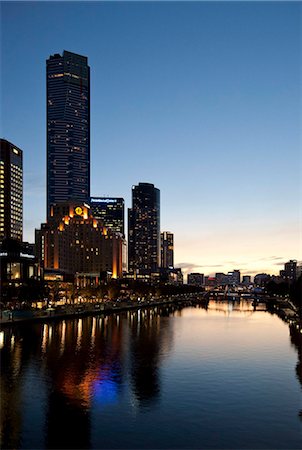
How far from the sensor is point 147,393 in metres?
44.3

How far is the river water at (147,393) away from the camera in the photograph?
32781 millimetres

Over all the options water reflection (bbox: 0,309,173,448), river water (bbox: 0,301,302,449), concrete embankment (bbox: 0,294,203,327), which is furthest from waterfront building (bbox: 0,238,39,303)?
river water (bbox: 0,301,302,449)

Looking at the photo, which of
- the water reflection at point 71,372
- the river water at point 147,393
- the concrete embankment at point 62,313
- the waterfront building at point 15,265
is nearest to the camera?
the river water at point 147,393

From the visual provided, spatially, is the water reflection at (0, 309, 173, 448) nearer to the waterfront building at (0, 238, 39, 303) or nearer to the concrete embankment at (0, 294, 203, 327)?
the concrete embankment at (0, 294, 203, 327)

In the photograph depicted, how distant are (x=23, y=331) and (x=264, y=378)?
45.1 metres

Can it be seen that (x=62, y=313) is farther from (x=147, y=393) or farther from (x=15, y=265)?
(x=147, y=393)

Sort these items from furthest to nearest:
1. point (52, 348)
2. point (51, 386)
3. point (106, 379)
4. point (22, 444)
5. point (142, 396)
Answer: point (52, 348) < point (106, 379) < point (51, 386) < point (142, 396) < point (22, 444)

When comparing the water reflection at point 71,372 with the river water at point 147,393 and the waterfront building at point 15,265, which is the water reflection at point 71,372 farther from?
the waterfront building at point 15,265

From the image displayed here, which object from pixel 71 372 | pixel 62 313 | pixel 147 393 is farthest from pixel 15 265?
pixel 147 393

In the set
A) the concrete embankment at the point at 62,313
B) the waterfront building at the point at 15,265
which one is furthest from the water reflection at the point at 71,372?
the waterfront building at the point at 15,265

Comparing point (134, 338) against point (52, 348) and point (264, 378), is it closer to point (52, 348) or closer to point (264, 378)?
point (52, 348)

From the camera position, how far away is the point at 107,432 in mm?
33500

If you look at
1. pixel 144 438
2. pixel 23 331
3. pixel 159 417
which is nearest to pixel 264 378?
pixel 159 417

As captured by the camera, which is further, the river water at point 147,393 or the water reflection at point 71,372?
the water reflection at point 71,372
